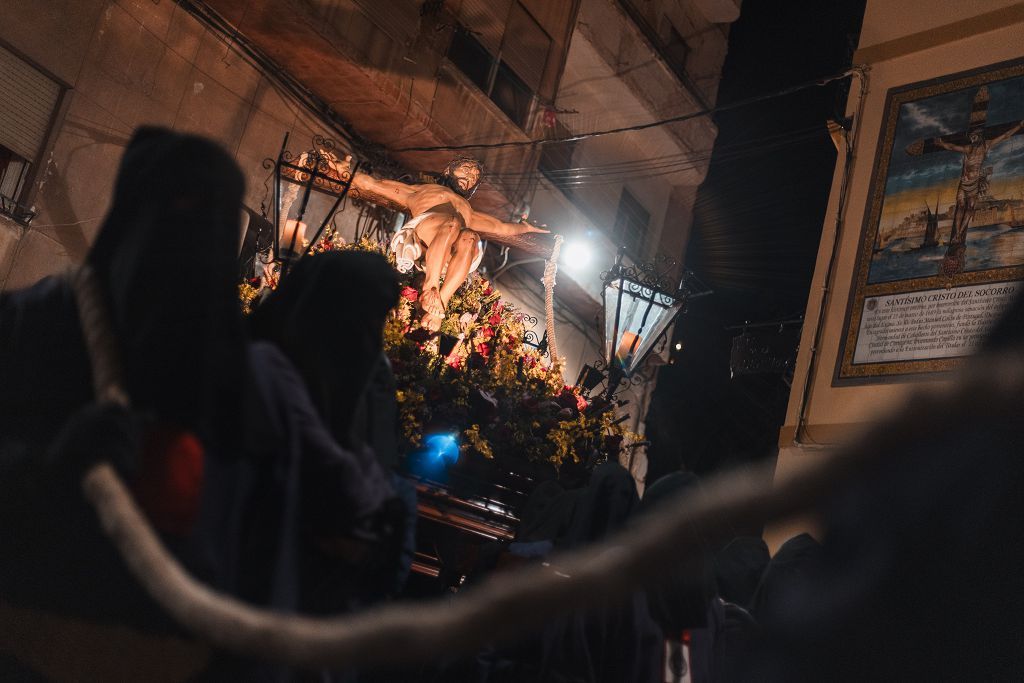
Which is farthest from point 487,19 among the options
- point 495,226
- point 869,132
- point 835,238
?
point 835,238

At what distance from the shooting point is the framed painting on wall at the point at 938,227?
7848 mm

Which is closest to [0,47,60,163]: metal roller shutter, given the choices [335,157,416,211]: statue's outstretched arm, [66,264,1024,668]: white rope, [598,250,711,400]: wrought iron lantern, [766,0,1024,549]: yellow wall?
[335,157,416,211]: statue's outstretched arm

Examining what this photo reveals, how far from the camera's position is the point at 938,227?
8289 mm

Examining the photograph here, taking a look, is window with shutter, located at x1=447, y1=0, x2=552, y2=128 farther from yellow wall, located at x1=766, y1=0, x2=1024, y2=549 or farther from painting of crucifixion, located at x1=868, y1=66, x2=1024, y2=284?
painting of crucifixion, located at x1=868, y1=66, x2=1024, y2=284

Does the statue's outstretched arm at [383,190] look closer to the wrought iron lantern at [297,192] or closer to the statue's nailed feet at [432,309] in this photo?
the wrought iron lantern at [297,192]

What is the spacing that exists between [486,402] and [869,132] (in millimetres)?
5273

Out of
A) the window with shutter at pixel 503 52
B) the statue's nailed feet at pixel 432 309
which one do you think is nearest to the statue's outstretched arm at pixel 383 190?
the statue's nailed feet at pixel 432 309

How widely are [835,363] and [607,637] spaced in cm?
516

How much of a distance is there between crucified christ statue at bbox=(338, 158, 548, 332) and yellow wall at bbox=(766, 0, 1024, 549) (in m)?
2.72

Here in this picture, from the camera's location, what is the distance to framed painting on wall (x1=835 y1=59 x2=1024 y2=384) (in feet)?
25.7

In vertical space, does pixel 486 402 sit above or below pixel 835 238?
below

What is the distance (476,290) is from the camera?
813 centimetres

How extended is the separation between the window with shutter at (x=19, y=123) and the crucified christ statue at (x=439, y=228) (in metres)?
2.67

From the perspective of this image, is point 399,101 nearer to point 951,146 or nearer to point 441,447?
point 951,146
